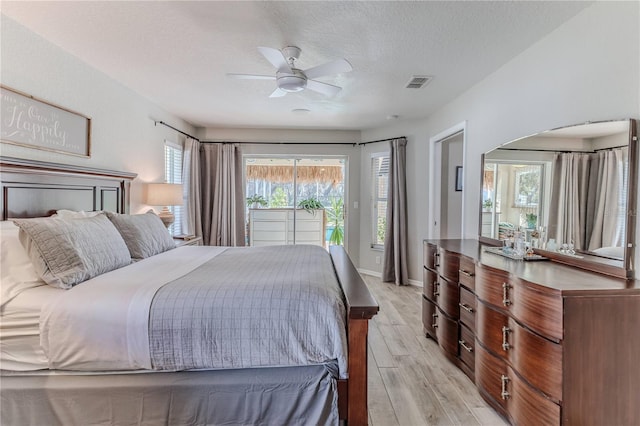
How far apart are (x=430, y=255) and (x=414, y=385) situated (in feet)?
3.78

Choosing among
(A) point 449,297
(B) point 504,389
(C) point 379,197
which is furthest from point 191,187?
(B) point 504,389

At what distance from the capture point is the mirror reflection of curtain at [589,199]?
5.80 ft

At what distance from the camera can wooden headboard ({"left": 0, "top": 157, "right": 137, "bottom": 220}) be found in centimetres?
216

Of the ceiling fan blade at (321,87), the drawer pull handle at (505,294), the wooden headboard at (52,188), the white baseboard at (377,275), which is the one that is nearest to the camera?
the drawer pull handle at (505,294)

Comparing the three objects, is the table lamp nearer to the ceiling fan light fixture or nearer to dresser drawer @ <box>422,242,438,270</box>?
the ceiling fan light fixture

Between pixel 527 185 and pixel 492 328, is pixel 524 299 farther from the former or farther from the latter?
pixel 527 185

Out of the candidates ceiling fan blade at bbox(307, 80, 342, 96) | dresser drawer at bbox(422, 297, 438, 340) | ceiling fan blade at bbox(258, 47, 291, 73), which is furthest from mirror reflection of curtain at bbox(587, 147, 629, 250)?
ceiling fan blade at bbox(258, 47, 291, 73)

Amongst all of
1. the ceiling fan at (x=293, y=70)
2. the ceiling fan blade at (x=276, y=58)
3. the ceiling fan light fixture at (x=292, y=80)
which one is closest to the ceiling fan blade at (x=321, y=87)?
the ceiling fan at (x=293, y=70)

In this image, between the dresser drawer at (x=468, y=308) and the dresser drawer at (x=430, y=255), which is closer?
the dresser drawer at (x=468, y=308)

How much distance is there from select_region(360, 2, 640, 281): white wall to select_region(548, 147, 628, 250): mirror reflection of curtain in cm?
→ 25

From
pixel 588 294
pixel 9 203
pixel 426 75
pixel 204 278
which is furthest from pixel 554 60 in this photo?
pixel 9 203

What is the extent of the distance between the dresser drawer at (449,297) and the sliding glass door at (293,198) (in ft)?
10.1

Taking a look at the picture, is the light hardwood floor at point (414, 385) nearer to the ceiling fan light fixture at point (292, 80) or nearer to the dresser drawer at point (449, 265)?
the dresser drawer at point (449, 265)

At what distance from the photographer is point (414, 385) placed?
7.41 ft
